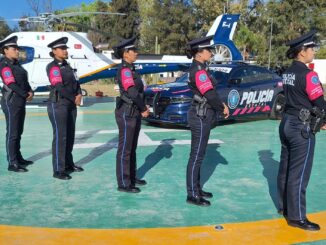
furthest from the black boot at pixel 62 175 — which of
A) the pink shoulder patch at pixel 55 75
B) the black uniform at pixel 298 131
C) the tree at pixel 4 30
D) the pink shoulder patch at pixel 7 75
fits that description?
the tree at pixel 4 30

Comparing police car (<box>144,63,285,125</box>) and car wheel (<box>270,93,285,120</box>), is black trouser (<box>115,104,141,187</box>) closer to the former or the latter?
police car (<box>144,63,285,125</box>)

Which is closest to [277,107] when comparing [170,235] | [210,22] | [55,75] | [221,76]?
[221,76]

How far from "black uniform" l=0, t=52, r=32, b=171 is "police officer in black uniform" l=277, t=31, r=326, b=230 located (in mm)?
3791

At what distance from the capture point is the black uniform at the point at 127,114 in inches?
201

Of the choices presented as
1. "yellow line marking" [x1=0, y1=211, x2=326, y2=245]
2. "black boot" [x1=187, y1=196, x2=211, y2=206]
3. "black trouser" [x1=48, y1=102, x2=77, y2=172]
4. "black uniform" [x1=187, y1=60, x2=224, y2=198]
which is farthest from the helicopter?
"yellow line marking" [x1=0, y1=211, x2=326, y2=245]

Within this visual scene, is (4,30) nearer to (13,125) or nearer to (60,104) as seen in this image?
(13,125)

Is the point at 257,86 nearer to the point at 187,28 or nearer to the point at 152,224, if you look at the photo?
the point at 152,224

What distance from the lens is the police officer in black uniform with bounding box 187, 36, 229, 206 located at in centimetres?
465

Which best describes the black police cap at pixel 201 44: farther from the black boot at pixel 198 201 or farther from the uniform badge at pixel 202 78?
the black boot at pixel 198 201

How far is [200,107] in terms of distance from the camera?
185 inches

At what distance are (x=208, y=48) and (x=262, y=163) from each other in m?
2.71

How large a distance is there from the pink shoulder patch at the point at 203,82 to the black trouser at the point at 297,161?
2.91 feet

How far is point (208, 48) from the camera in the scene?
480 cm

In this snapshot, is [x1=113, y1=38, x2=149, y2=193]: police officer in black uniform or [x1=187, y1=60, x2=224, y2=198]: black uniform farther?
[x1=113, y1=38, x2=149, y2=193]: police officer in black uniform
